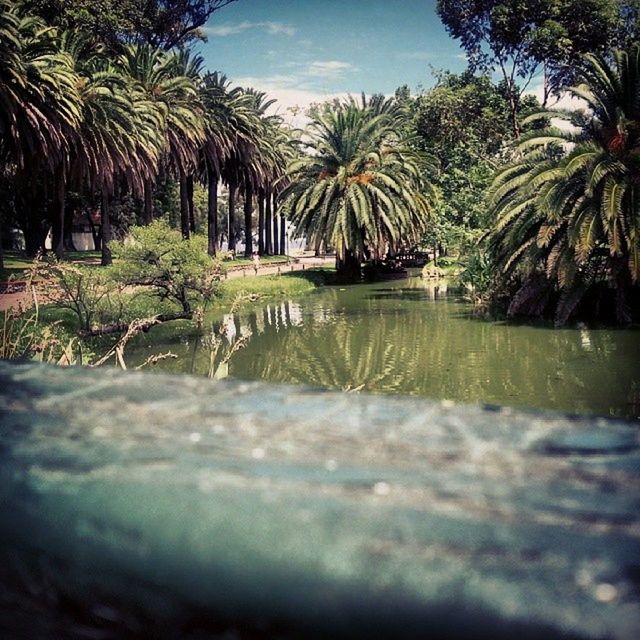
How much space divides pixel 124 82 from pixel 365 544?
97.8ft

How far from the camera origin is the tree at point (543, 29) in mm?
39938

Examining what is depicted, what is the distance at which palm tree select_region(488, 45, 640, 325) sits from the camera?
59.0 ft

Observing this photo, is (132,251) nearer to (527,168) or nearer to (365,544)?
(527,168)

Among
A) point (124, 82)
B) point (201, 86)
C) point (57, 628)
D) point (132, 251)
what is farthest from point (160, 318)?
point (201, 86)

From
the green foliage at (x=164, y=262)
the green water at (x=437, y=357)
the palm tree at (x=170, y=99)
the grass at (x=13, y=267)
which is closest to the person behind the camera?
the green water at (x=437, y=357)

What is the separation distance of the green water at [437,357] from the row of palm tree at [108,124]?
886 cm

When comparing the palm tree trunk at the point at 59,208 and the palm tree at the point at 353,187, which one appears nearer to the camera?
the palm tree trunk at the point at 59,208

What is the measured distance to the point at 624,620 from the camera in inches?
17.0

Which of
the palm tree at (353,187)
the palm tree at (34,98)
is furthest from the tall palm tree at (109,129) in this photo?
the palm tree at (353,187)

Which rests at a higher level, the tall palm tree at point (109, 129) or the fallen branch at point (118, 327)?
the tall palm tree at point (109, 129)

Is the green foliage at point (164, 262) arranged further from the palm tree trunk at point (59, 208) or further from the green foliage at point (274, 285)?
the palm tree trunk at point (59, 208)

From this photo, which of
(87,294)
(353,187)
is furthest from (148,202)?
(87,294)

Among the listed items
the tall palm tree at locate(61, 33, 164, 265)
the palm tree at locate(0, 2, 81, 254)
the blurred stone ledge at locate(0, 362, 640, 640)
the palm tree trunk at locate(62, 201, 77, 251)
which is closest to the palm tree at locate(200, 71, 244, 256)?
the tall palm tree at locate(61, 33, 164, 265)

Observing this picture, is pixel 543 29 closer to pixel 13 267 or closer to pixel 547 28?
pixel 547 28
